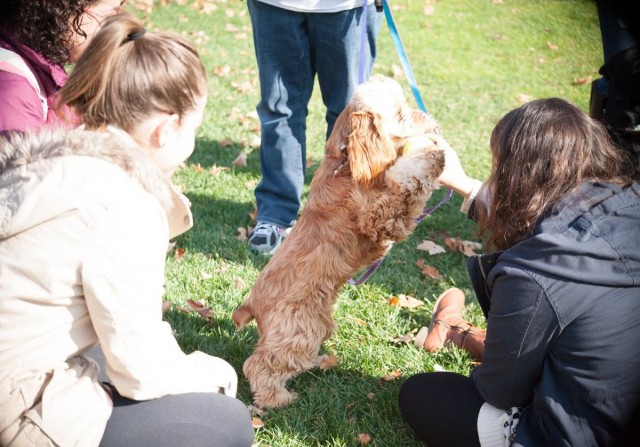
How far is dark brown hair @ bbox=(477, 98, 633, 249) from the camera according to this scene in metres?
2.54

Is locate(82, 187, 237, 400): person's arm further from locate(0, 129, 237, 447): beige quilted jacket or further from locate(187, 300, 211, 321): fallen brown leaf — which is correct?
locate(187, 300, 211, 321): fallen brown leaf

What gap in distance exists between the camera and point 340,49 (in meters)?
4.49

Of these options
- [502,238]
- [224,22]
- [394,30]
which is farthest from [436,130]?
[224,22]

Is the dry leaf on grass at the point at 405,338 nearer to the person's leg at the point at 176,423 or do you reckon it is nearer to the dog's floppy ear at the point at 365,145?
the dog's floppy ear at the point at 365,145

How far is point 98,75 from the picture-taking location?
2285 mm

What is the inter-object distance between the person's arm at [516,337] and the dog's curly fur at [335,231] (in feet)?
3.21

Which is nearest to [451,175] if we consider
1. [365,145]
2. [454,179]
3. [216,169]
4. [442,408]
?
[454,179]

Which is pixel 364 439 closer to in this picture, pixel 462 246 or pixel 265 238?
pixel 265 238

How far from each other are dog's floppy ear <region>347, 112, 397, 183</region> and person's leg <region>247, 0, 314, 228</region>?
1.46 meters

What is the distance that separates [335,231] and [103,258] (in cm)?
159

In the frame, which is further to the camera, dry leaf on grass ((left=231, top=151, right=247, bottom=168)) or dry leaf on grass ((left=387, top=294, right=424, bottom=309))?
dry leaf on grass ((left=231, top=151, right=247, bottom=168))

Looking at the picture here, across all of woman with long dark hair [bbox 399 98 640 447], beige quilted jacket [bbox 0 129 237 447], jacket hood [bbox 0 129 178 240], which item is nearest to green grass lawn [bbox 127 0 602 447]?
woman with long dark hair [bbox 399 98 640 447]

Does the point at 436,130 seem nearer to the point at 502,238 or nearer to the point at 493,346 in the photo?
the point at 502,238

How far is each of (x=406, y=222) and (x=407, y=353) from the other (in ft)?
2.86
